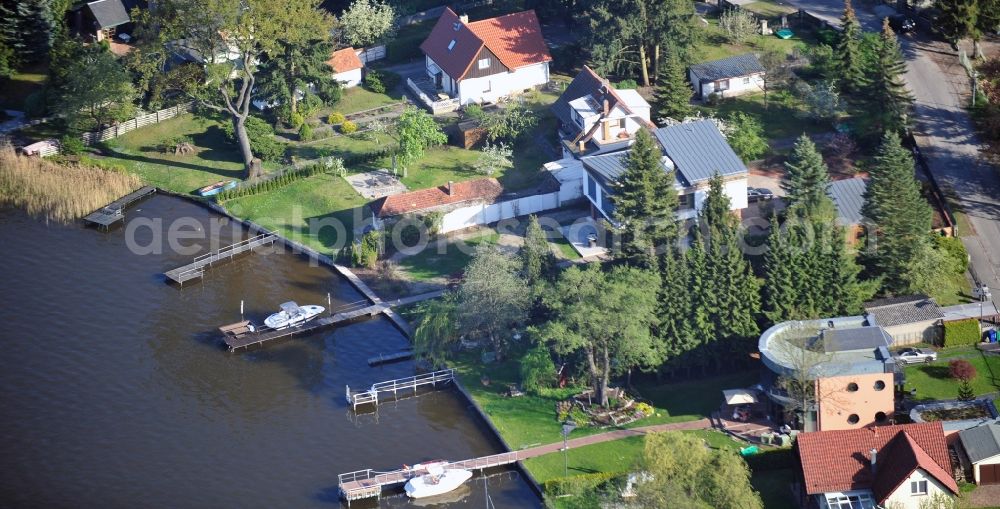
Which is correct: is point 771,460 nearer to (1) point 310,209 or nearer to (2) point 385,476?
(2) point 385,476

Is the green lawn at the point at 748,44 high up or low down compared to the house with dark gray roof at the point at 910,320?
up

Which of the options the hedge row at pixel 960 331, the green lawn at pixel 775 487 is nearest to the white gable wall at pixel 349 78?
the hedge row at pixel 960 331

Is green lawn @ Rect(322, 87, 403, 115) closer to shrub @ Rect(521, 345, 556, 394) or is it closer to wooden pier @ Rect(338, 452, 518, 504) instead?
shrub @ Rect(521, 345, 556, 394)

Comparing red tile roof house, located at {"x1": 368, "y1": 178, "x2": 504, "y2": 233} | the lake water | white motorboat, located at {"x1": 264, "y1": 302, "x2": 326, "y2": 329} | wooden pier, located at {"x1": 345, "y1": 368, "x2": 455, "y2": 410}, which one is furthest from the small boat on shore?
wooden pier, located at {"x1": 345, "y1": 368, "x2": 455, "y2": 410}

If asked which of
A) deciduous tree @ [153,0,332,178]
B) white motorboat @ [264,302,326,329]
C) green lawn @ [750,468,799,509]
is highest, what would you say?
deciduous tree @ [153,0,332,178]

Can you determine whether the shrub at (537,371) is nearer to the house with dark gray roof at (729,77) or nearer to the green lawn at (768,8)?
the house with dark gray roof at (729,77)

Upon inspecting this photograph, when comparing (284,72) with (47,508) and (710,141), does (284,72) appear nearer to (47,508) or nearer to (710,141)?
(710,141)

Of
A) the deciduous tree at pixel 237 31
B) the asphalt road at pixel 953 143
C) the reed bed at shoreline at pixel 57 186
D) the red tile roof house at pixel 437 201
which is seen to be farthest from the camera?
the reed bed at shoreline at pixel 57 186
